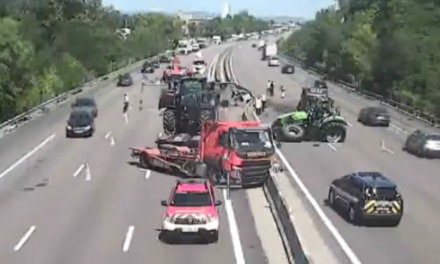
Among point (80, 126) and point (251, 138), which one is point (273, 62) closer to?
point (80, 126)

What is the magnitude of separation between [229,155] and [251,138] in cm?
125

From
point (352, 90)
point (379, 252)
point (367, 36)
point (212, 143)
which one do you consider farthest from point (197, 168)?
point (367, 36)

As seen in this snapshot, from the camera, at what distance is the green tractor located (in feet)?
176

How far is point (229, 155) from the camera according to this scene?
36.9 m

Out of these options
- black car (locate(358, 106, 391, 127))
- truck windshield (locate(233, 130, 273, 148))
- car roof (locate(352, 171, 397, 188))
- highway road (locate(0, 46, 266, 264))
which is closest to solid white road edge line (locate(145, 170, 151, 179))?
highway road (locate(0, 46, 266, 264))

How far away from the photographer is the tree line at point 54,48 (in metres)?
82.9

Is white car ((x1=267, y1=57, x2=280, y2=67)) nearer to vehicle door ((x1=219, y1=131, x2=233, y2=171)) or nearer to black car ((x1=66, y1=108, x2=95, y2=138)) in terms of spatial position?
black car ((x1=66, y1=108, x2=95, y2=138))

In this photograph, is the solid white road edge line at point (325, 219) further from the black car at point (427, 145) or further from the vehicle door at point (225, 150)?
the black car at point (427, 145)

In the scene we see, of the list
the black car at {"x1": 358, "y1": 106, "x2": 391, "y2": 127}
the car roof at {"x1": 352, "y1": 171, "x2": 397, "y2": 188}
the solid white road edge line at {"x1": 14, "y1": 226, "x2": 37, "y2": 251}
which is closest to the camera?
the solid white road edge line at {"x1": 14, "y1": 226, "x2": 37, "y2": 251}

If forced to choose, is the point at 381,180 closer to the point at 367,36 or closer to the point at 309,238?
the point at 309,238

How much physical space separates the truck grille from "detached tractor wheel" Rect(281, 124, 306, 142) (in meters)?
16.5

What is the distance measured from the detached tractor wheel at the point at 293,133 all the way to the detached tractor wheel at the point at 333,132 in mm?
1275

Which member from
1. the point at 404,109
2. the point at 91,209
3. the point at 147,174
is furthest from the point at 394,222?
the point at 404,109

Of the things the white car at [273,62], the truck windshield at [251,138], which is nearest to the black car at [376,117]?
the truck windshield at [251,138]
